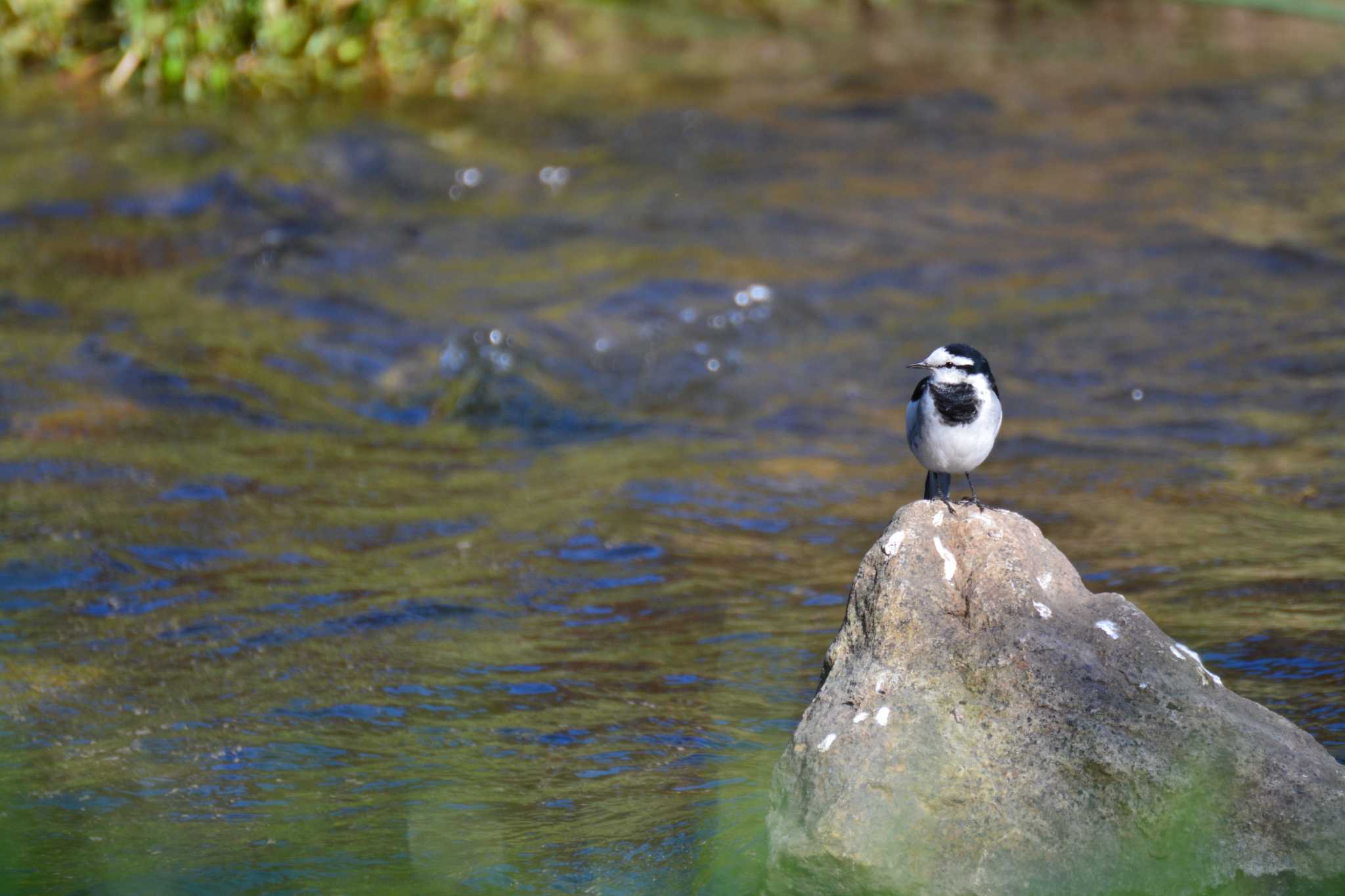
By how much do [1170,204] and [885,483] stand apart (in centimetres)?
555

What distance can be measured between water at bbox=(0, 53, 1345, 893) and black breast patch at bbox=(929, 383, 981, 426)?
4.17ft

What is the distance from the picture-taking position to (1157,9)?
1811cm

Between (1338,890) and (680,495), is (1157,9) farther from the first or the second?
(1338,890)

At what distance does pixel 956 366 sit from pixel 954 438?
0.23m

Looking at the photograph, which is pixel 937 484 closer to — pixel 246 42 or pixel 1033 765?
pixel 1033 765

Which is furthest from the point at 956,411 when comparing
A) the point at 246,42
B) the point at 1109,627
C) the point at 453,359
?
the point at 246,42

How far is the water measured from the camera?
4988 millimetres

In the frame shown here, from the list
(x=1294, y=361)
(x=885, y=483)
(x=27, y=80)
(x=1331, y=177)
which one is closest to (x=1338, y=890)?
(x=885, y=483)

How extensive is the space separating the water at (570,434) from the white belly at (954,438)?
112 centimetres

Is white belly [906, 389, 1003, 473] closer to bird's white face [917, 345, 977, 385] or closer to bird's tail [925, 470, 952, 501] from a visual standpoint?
bird's white face [917, 345, 977, 385]

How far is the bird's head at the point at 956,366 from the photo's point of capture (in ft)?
15.5

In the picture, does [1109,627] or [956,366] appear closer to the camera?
[1109,627]

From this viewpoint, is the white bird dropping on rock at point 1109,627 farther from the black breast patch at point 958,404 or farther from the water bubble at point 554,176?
the water bubble at point 554,176

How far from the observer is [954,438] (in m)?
4.67
